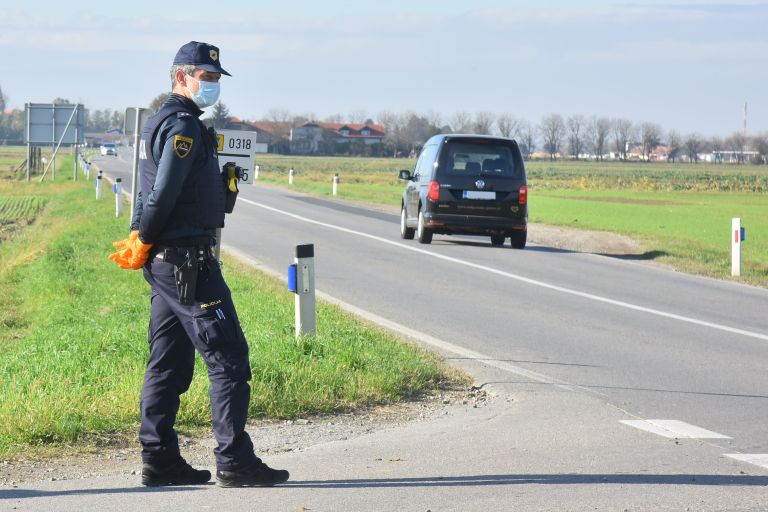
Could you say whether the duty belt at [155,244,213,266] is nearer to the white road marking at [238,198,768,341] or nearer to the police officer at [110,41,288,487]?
the police officer at [110,41,288,487]

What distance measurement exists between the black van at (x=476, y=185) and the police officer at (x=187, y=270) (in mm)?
15353

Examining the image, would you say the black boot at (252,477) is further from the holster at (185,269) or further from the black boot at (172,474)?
the holster at (185,269)

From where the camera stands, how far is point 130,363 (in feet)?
28.9

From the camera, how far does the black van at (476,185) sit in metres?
20.8

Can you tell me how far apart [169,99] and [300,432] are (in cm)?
237

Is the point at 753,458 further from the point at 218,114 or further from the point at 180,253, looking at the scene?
the point at 218,114

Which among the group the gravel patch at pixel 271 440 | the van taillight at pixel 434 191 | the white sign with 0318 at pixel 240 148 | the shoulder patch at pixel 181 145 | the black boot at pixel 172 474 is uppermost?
the white sign with 0318 at pixel 240 148

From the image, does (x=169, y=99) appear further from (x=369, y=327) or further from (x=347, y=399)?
(x=369, y=327)

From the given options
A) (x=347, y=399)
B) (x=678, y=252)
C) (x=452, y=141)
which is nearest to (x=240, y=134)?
(x=347, y=399)

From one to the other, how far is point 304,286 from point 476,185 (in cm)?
1200

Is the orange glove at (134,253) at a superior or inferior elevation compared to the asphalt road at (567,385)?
superior

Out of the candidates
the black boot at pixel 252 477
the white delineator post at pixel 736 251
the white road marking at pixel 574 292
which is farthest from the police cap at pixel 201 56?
the white delineator post at pixel 736 251

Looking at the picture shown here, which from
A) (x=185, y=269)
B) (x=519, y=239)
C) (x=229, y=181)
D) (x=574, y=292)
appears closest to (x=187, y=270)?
(x=185, y=269)

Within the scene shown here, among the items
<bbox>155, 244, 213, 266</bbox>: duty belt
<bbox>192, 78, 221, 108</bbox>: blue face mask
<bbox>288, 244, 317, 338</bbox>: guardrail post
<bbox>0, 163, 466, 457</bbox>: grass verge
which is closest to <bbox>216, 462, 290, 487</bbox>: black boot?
<bbox>155, 244, 213, 266</bbox>: duty belt
